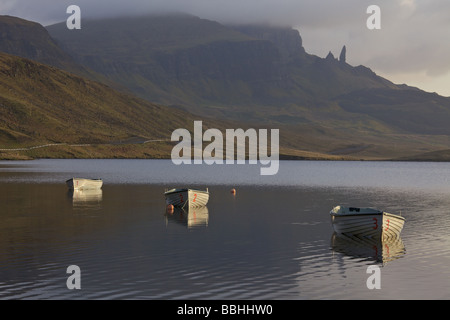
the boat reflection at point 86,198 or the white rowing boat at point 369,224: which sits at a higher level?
the boat reflection at point 86,198

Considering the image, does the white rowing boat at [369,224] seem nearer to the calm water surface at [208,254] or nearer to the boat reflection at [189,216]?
the calm water surface at [208,254]

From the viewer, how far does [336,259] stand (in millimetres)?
37812

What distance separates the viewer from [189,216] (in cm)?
6144

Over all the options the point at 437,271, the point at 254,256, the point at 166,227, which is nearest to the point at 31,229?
the point at 166,227

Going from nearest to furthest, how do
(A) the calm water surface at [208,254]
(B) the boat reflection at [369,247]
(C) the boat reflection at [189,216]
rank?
1. (A) the calm water surface at [208,254]
2. (B) the boat reflection at [369,247]
3. (C) the boat reflection at [189,216]

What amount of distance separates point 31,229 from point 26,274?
17868 mm

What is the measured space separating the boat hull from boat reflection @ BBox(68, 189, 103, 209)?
108 ft

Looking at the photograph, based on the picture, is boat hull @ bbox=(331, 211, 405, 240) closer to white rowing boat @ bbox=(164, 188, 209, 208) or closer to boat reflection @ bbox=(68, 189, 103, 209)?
white rowing boat @ bbox=(164, 188, 209, 208)

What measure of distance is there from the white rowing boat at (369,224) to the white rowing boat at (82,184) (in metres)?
52.8

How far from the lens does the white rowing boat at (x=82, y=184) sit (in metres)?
90.2

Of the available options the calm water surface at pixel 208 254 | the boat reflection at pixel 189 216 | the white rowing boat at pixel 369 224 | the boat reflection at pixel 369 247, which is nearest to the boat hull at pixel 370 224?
the white rowing boat at pixel 369 224

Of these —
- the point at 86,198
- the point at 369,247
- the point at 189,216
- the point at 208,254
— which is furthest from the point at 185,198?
the point at 369,247

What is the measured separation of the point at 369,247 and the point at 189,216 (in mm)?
23614
